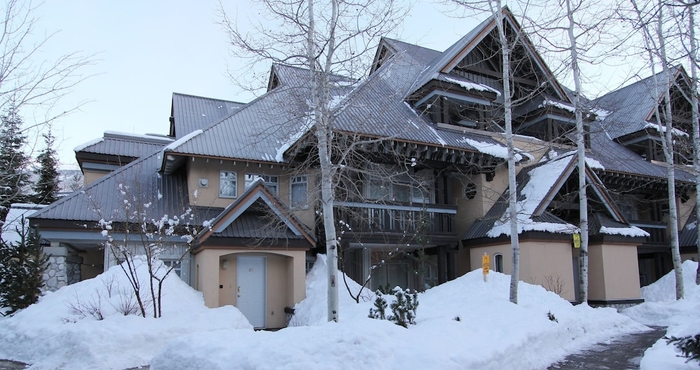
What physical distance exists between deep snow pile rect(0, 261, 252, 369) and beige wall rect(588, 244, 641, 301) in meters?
12.8

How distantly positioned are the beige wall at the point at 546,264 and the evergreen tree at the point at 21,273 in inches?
548

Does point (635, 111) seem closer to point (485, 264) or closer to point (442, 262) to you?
point (442, 262)

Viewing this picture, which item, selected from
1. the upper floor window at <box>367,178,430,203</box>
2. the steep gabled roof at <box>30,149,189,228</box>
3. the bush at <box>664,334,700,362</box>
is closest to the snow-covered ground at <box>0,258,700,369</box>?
the bush at <box>664,334,700,362</box>

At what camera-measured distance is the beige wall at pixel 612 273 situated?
60.0ft

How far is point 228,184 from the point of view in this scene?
17219 millimetres

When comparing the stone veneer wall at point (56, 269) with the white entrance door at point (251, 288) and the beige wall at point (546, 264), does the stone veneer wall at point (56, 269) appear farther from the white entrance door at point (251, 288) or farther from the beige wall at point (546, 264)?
the beige wall at point (546, 264)

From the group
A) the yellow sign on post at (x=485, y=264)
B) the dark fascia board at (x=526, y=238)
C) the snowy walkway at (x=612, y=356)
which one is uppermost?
the dark fascia board at (x=526, y=238)

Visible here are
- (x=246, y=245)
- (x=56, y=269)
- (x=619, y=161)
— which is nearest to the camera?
(x=56, y=269)

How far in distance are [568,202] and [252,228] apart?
38.4ft

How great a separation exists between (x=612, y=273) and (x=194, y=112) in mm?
17810

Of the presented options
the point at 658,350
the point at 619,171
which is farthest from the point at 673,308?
the point at 658,350

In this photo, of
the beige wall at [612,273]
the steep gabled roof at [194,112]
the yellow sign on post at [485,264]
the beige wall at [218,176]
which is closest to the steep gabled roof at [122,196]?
the beige wall at [218,176]

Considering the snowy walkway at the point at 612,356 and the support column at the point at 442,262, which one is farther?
the support column at the point at 442,262

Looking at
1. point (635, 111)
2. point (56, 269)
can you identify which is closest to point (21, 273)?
point (56, 269)
